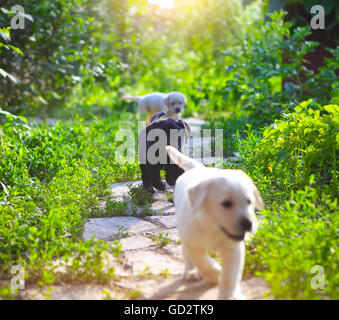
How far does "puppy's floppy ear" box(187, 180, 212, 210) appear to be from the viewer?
2102mm

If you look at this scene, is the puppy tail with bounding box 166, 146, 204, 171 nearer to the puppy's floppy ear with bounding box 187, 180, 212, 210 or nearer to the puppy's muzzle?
the puppy's floppy ear with bounding box 187, 180, 212, 210

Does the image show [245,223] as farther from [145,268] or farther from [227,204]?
[145,268]

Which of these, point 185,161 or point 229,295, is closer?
point 229,295

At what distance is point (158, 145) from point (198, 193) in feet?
6.43

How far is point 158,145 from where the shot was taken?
405 centimetres

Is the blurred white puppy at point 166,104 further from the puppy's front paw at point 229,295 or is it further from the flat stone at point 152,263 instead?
the puppy's front paw at point 229,295

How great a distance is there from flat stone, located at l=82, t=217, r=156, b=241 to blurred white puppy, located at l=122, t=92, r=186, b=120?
3.14 meters

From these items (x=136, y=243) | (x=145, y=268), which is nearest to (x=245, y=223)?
(x=145, y=268)

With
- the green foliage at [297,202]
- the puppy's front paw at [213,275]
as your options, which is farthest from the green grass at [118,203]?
the puppy's front paw at [213,275]

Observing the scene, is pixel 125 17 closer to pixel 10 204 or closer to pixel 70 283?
pixel 10 204

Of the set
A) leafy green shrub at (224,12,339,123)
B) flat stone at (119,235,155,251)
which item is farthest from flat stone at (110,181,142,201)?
leafy green shrub at (224,12,339,123)

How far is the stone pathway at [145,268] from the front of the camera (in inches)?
94.8

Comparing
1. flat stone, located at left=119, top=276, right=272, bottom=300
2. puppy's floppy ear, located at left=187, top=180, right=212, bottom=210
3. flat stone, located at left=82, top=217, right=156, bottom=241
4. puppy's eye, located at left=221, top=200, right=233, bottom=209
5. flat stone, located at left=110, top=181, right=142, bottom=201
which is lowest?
flat stone, located at left=119, top=276, right=272, bottom=300
